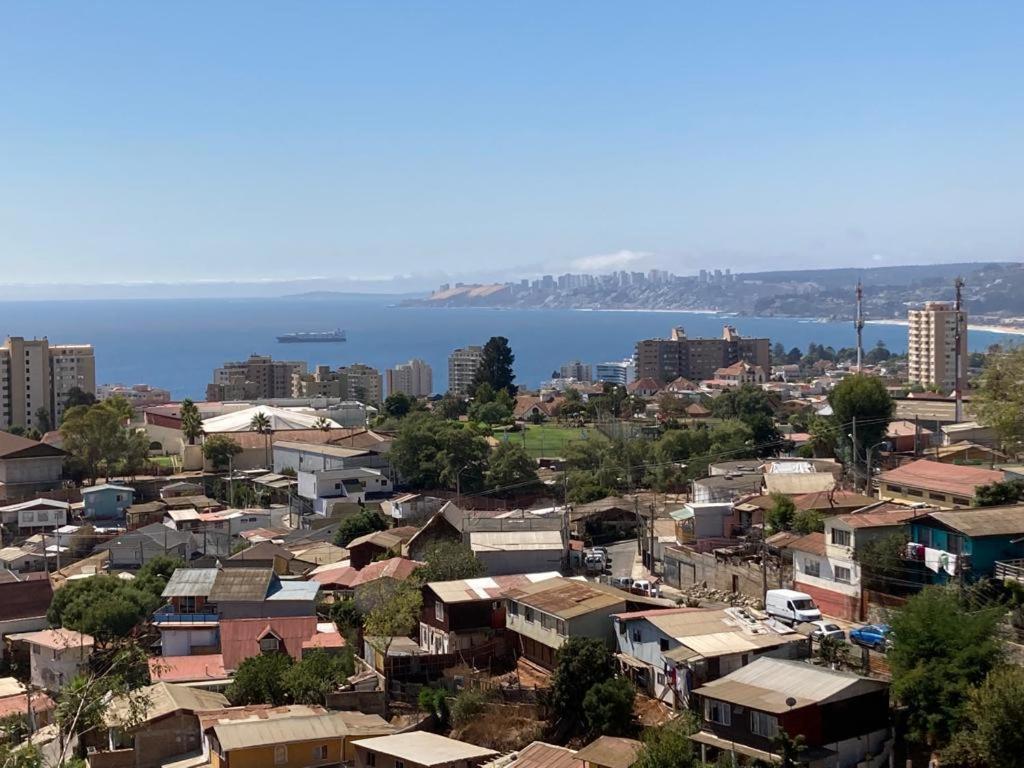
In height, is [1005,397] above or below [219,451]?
above

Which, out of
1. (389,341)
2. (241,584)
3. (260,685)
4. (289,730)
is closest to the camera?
(289,730)

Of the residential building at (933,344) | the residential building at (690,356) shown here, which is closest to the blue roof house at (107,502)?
the residential building at (933,344)

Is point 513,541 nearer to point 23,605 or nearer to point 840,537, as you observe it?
point 840,537

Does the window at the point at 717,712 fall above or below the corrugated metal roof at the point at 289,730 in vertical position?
above

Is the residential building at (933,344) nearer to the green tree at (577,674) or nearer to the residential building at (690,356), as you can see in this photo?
the residential building at (690,356)

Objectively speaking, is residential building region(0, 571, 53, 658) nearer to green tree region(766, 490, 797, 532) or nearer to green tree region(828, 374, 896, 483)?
green tree region(766, 490, 797, 532)

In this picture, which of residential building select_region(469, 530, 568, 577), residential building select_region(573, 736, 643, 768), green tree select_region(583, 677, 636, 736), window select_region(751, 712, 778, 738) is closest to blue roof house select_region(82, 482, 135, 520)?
residential building select_region(469, 530, 568, 577)

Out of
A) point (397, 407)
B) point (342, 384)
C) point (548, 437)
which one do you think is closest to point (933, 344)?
point (342, 384)
